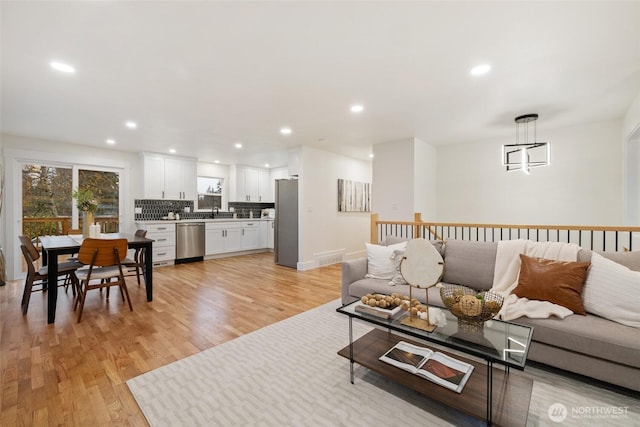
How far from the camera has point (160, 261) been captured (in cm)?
557

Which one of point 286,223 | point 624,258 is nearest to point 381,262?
point 624,258

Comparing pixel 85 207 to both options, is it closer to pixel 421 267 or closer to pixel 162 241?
pixel 162 241

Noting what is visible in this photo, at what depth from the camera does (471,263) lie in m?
2.68

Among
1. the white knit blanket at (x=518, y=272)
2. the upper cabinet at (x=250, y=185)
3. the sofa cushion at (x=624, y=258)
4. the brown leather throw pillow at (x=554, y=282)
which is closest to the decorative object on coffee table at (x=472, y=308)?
the white knit blanket at (x=518, y=272)

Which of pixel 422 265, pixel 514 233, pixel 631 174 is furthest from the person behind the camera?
pixel 514 233

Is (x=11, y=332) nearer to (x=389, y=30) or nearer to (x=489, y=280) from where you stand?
(x=389, y=30)

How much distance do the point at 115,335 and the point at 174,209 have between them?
14.3ft

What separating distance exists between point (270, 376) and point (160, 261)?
4705 millimetres

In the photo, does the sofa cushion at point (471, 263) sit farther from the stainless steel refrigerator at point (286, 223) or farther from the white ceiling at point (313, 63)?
the stainless steel refrigerator at point (286, 223)

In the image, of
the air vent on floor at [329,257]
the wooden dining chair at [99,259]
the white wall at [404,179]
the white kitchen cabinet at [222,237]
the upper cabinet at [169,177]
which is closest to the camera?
the wooden dining chair at [99,259]

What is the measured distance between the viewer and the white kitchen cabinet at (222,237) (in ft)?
20.5

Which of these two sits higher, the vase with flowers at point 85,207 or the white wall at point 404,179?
the white wall at point 404,179

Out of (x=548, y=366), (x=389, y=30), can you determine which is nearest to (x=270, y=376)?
(x=548, y=366)

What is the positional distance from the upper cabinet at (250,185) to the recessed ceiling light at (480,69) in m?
5.90
